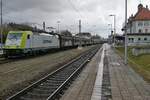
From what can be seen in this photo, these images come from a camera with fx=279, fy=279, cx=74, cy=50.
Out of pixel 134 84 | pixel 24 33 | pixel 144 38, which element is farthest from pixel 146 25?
pixel 134 84

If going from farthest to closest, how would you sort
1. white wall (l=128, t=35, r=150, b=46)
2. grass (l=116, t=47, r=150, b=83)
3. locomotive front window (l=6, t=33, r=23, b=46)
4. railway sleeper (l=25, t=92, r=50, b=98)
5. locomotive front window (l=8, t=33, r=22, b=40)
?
white wall (l=128, t=35, r=150, b=46)
locomotive front window (l=8, t=33, r=22, b=40)
locomotive front window (l=6, t=33, r=23, b=46)
grass (l=116, t=47, r=150, b=83)
railway sleeper (l=25, t=92, r=50, b=98)

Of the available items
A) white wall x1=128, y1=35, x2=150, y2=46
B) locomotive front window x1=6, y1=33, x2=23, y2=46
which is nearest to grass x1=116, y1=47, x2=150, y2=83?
locomotive front window x1=6, y1=33, x2=23, y2=46

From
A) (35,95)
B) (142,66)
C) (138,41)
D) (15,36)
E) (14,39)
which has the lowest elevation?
(142,66)

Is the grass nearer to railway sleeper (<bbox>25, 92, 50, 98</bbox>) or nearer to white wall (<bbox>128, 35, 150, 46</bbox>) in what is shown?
railway sleeper (<bbox>25, 92, 50, 98</bbox>)

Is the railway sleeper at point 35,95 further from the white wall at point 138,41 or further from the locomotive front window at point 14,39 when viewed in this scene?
the white wall at point 138,41

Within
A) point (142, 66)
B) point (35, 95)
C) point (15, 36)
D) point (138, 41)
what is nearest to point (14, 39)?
point (15, 36)

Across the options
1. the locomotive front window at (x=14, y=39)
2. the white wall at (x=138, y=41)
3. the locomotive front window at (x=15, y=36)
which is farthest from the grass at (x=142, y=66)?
the white wall at (x=138, y=41)

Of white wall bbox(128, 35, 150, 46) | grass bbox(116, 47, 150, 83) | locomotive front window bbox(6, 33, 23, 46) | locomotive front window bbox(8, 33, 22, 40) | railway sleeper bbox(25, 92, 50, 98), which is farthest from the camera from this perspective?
white wall bbox(128, 35, 150, 46)

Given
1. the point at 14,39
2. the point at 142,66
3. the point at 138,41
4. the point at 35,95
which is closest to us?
the point at 35,95

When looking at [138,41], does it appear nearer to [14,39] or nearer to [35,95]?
[14,39]

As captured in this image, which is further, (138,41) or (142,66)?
(138,41)

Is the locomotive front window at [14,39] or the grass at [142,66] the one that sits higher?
the locomotive front window at [14,39]

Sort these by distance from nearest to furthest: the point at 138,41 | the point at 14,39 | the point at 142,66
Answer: the point at 142,66
the point at 14,39
the point at 138,41

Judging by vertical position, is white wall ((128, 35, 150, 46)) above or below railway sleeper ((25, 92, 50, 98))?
above
